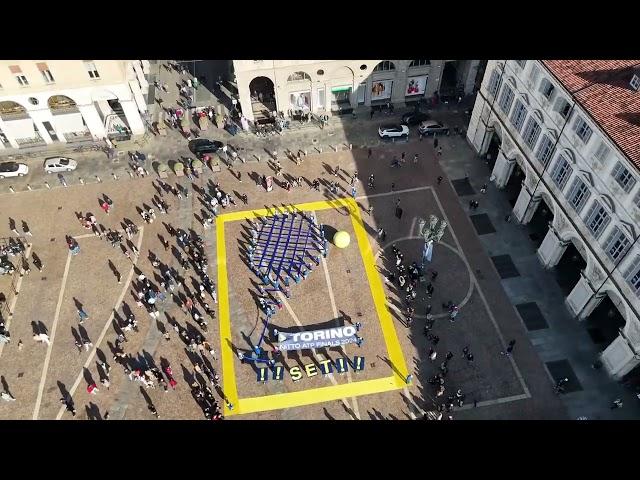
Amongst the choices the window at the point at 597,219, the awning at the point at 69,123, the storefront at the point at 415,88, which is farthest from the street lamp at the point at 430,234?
the awning at the point at 69,123

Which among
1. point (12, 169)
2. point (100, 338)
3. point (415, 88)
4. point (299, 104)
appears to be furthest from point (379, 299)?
point (12, 169)

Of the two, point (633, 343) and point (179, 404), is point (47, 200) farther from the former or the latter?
point (633, 343)

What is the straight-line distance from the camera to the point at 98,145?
6581 cm

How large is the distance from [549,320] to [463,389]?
11505 mm

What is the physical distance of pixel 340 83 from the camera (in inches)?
2635

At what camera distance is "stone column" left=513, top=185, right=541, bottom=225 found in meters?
54.1

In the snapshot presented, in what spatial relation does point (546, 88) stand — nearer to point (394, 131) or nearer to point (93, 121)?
point (394, 131)

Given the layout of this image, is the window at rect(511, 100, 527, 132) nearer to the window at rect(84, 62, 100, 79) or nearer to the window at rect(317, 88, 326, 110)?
the window at rect(317, 88, 326, 110)

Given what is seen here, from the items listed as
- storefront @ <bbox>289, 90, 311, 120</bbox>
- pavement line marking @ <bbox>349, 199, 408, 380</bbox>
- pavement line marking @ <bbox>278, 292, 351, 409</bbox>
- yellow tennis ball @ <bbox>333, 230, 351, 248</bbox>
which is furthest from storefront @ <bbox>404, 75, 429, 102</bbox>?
pavement line marking @ <bbox>278, 292, 351, 409</bbox>

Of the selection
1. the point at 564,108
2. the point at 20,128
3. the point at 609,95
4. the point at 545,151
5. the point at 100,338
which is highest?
the point at 20,128

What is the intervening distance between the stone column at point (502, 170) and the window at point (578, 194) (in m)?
11.0

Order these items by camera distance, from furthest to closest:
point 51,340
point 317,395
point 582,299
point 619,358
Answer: point 51,340, point 582,299, point 317,395, point 619,358

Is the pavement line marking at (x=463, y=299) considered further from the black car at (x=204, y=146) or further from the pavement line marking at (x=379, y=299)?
the black car at (x=204, y=146)

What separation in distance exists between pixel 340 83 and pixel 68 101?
3402cm
